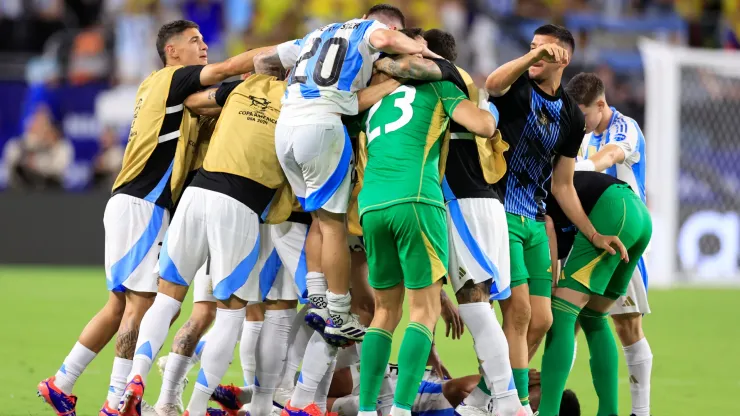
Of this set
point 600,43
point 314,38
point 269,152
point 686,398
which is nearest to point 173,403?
point 269,152

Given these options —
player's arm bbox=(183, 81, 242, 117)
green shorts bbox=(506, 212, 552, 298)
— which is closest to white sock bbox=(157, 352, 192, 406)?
player's arm bbox=(183, 81, 242, 117)

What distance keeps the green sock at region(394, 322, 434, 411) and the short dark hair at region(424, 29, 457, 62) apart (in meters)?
1.63

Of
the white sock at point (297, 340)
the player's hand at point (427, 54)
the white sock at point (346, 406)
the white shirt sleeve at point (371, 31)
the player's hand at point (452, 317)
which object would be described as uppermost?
the white shirt sleeve at point (371, 31)

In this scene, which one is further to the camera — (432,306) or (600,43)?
(600,43)

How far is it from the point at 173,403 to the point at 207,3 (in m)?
13.1

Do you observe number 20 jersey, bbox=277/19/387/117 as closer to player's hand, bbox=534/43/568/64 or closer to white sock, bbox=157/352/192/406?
player's hand, bbox=534/43/568/64

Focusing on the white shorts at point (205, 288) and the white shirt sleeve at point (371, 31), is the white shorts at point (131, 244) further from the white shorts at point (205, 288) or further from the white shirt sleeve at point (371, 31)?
the white shirt sleeve at point (371, 31)

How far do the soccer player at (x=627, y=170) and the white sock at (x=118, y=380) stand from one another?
2966 millimetres

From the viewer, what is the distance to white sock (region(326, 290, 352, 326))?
569 centimetres

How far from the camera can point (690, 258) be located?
50.9 feet

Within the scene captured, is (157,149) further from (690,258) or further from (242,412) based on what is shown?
(690,258)

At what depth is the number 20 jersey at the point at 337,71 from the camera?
5.68 meters

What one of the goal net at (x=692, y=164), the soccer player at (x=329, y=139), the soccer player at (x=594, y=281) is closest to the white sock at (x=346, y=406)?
the soccer player at (x=329, y=139)

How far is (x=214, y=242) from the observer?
582 centimetres
